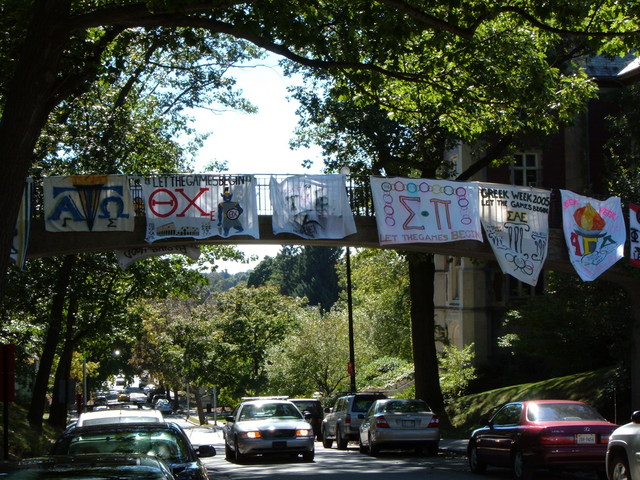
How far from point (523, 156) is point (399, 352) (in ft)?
44.6

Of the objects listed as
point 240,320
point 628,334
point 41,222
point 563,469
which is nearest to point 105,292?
point 41,222

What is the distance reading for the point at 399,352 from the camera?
49844 mm

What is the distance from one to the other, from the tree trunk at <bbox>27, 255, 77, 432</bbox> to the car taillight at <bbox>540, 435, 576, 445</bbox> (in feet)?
54.5

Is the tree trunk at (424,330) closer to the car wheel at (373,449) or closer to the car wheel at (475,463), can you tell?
the car wheel at (373,449)

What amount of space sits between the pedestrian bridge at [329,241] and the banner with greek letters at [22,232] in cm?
50

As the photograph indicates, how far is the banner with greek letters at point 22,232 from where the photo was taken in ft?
68.0

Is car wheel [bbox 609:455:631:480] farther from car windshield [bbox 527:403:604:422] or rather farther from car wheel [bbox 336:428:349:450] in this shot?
car wheel [bbox 336:428:349:450]

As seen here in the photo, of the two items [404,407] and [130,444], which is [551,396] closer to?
[404,407]

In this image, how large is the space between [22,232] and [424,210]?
385 inches

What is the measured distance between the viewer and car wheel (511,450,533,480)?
50.4 ft

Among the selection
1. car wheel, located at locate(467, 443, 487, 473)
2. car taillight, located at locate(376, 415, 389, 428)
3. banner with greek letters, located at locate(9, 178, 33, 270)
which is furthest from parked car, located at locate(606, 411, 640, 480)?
banner with greek letters, located at locate(9, 178, 33, 270)

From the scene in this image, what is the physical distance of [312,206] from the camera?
882 inches

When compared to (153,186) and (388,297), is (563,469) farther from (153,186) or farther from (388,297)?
→ (388,297)

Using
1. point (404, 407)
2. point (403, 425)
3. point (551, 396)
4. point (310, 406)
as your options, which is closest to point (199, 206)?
point (404, 407)
